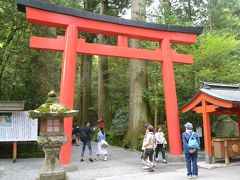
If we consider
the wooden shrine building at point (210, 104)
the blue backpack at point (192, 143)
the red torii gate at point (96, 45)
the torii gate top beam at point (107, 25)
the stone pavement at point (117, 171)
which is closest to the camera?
the blue backpack at point (192, 143)

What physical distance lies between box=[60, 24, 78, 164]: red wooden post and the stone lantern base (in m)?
1.85

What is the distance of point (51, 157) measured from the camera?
7762 mm

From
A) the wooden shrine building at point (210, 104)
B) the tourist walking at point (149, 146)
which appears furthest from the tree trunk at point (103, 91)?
the tourist walking at point (149, 146)

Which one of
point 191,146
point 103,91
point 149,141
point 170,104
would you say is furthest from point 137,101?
point 103,91

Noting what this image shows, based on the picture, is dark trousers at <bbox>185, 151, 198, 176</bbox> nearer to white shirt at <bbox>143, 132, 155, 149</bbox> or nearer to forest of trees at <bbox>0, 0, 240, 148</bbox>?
white shirt at <bbox>143, 132, 155, 149</bbox>

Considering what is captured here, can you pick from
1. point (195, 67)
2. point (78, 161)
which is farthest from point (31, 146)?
point (195, 67)

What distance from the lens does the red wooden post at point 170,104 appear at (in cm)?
1177

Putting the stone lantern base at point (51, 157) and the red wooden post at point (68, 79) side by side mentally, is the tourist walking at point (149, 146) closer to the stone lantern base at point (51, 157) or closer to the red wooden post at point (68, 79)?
the red wooden post at point (68, 79)

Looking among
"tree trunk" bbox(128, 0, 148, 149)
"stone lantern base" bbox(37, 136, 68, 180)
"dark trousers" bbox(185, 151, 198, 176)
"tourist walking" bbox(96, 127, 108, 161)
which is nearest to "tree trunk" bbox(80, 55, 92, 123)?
"tree trunk" bbox(128, 0, 148, 149)

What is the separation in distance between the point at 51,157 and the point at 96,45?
4.83 m

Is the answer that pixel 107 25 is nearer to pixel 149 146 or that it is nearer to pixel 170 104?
pixel 170 104

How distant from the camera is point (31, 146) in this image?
14477 mm

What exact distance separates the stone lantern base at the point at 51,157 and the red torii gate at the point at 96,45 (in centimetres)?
172

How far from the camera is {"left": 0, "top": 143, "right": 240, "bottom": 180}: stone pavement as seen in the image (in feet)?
28.7
